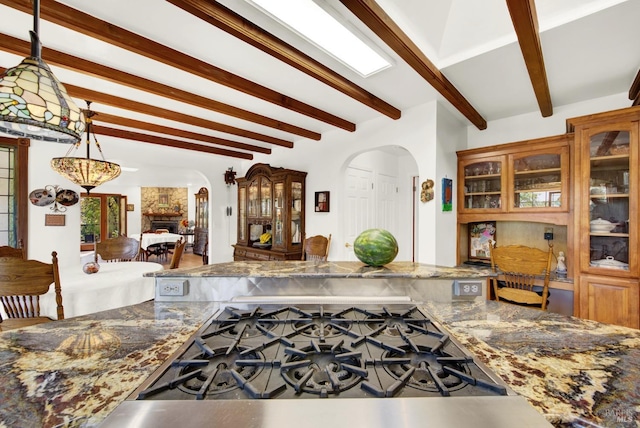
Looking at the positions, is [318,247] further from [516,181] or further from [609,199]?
[609,199]

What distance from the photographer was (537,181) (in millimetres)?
2875

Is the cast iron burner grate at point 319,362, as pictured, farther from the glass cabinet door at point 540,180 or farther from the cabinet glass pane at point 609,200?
the glass cabinet door at point 540,180

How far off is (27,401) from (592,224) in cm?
341

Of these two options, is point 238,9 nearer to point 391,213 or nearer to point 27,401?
point 27,401

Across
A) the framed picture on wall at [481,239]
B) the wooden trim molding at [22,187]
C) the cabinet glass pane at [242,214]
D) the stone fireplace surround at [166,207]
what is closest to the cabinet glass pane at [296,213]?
the cabinet glass pane at [242,214]

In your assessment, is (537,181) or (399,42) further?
Result: (537,181)

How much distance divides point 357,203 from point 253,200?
5.58 ft

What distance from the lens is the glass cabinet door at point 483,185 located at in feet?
10.1

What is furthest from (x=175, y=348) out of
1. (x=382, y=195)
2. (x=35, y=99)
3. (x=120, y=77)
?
(x=382, y=195)

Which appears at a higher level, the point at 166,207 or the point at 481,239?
the point at 166,207

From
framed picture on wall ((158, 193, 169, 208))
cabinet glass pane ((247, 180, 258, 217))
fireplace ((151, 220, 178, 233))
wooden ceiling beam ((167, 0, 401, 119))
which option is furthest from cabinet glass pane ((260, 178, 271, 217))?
framed picture on wall ((158, 193, 169, 208))

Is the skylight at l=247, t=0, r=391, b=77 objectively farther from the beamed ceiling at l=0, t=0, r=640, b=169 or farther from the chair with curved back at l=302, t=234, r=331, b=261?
the chair with curved back at l=302, t=234, r=331, b=261

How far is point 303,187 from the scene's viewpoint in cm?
433

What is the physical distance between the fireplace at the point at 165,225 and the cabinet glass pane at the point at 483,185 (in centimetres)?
1052
